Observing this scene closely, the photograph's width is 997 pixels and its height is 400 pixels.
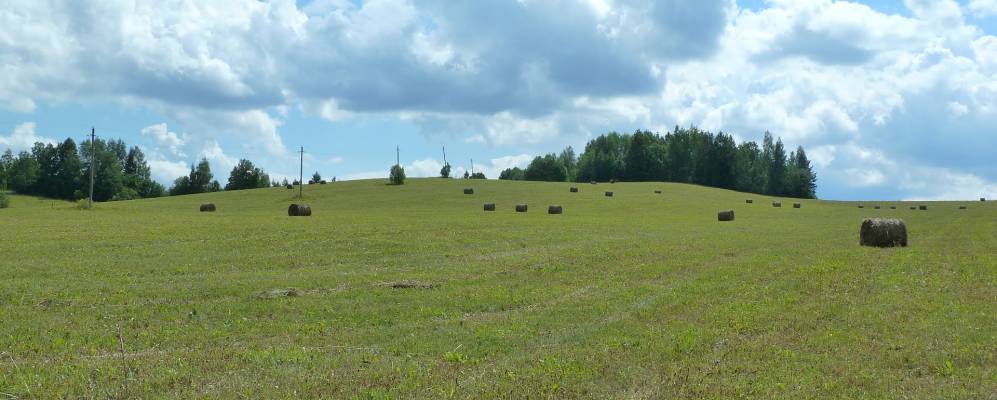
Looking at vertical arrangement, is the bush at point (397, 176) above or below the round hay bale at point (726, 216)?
above

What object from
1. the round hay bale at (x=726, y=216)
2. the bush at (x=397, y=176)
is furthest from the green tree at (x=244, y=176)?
the round hay bale at (x=726, y=216)

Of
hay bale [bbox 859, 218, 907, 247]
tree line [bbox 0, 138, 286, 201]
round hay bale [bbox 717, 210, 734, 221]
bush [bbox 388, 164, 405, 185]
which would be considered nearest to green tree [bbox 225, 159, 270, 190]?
tree line [bbox 0, 138, 286, 201]

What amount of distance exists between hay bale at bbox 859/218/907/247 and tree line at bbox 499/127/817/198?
139503 millimetres

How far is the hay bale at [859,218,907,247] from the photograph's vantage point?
33000mm

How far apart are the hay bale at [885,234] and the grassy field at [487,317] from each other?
842 millimetres

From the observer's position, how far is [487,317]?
664 inches

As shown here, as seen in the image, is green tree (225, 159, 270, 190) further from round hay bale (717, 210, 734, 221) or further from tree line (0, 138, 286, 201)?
round hay bale (717, 210, 734, 221)

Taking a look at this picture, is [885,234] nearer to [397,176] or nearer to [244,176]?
[397,176]

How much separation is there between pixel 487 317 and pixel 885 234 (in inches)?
934

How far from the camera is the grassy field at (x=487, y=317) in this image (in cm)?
1105

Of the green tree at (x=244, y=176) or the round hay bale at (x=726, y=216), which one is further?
the green tree at (x=244, y=176)

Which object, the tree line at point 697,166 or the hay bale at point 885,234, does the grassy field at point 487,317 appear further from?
the tree line at point 697,166

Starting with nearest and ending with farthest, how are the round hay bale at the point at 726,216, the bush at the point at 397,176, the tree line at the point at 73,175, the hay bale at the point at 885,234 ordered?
the hay bale at the point at 885,234 → the round hay bale at the point at 726,216 → the bush at the point at 397,176 → the tree line at the point at 73,175

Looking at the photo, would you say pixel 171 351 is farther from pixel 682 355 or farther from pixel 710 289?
pixel 710 289
